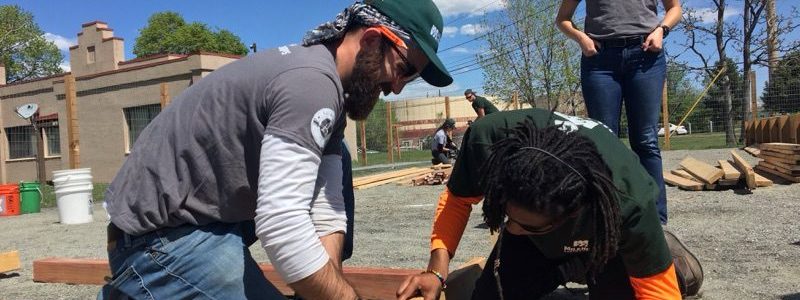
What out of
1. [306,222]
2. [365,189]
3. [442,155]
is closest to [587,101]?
[306,222]

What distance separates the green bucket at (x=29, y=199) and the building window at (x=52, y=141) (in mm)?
15768

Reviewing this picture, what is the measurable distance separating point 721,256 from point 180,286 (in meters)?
3.54

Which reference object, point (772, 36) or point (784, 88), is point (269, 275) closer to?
point (784, 88)

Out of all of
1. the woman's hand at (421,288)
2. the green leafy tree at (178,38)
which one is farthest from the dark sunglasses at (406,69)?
the green leafy tree at (178,38)

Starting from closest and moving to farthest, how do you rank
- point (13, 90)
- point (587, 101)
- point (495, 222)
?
point (495, 222)
point (587, 101)
point (13, 90)

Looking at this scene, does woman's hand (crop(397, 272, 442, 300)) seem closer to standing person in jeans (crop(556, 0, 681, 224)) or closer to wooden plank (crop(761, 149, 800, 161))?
standing person in jeans (crop(556, 0, 681, 224))

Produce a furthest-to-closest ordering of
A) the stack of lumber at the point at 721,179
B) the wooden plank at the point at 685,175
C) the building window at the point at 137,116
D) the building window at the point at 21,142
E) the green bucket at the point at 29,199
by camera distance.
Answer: the building window at the point at 21,142
the building window at the point at 137,116
the green bucket at the point at 29,199
the wooden plank at the point at 685,175
the stack of lumber at the point at 721,179

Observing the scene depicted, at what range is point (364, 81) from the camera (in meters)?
1.92

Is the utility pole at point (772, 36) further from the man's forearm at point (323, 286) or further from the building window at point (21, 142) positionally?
the building window at point (21, 142)

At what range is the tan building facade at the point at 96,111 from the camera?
69.4 ft

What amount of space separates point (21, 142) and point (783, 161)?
28662 millimetres

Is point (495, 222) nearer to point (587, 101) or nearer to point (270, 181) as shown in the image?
point (270, 181)

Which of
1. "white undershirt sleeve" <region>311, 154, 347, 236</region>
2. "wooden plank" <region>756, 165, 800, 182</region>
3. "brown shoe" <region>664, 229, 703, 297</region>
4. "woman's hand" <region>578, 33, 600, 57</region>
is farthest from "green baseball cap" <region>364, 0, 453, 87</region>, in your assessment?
"wooden plank" <region>756, 165, 800, 182</region>

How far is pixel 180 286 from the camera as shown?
186 centimetres
